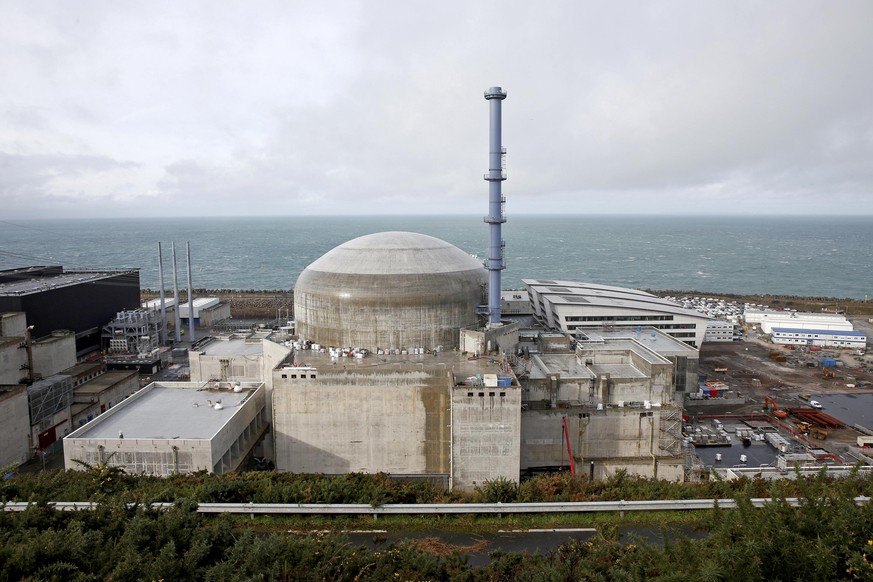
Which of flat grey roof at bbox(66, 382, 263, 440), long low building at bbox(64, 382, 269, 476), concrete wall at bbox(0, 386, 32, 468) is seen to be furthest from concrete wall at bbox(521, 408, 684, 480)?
concrete wall at bbox(0, 386, 32, 468)

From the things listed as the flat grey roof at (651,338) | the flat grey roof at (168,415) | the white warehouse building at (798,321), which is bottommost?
the white warehouse building at (798,321)

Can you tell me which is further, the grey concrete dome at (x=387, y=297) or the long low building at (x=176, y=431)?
the grey concrete dome at (x=387, y=297)

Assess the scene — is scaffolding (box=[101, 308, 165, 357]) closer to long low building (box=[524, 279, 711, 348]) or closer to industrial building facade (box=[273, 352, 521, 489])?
industrial building facade (box=[273, 352, 521, 489])

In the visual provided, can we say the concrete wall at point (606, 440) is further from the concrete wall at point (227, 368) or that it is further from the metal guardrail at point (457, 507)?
the concrete wall at point (227, 368)

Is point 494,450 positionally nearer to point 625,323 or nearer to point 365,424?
point 365,424

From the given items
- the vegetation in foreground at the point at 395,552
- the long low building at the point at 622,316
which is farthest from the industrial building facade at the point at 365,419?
the long low building at the point at 622,316

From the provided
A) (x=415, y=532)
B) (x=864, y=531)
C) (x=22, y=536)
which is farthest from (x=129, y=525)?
(x=864, y=531)
